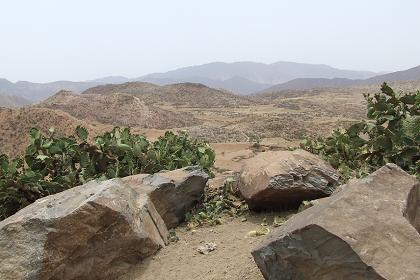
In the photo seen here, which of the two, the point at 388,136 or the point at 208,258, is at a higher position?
the point at 388,136

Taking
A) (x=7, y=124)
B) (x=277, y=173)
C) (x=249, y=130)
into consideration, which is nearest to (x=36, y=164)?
(x=277, y=173)

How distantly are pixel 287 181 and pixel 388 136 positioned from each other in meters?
1.78

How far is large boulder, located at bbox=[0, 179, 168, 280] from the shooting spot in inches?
197

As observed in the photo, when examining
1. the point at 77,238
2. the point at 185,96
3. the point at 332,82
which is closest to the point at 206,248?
the point at 77,238

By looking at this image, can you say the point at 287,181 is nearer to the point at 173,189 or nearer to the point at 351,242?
the point at 173,189

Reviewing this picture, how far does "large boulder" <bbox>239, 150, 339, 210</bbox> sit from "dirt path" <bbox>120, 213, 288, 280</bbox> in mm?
293

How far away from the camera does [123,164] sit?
8.18 metres

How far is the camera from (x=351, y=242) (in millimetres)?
3393

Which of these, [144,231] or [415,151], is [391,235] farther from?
[415,151]

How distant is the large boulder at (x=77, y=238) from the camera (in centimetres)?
500

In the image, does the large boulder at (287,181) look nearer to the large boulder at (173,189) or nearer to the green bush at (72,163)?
the large boulder at (173,189)

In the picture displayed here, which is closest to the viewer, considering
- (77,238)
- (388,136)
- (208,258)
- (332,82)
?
(77,238)

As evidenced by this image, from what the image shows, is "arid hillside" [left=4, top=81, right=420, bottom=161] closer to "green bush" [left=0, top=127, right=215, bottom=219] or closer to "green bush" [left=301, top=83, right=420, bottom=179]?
"green bush" [left=301, top=83, right=420, bottom=179]

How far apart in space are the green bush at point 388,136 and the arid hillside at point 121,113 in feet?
83.4
